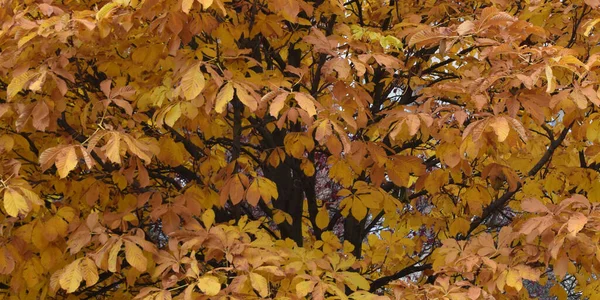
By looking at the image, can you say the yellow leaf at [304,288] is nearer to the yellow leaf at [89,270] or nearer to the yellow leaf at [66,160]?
the yellow leaf at [89,270]

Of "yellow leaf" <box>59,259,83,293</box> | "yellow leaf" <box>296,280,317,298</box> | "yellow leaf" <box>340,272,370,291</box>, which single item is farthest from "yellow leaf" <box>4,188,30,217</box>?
"yellow leaf" <box>340,272,370,291</box>

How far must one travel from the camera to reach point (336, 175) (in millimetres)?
3969

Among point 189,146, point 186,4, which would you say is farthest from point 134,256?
point 189,146

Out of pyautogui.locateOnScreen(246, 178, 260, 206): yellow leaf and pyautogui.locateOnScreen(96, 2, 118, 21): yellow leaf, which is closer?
pyautogui.locateOnScreen(96, 2, 118, 21): yellow leaf

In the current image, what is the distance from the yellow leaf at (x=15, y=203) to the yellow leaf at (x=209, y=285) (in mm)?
742

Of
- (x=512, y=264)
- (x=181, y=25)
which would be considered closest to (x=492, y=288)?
(x=512, y=264)

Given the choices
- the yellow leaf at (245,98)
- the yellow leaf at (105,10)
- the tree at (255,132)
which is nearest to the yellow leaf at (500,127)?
the tree at (255,132)

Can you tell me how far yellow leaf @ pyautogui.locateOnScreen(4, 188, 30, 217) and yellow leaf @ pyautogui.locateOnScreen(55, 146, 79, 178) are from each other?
238 mm

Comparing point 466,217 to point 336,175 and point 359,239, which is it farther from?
point 336,175

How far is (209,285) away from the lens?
2.82 metres

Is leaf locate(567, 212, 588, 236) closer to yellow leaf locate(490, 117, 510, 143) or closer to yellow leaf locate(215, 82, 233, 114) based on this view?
yellow leaf locate(490, 117, 510, 143)

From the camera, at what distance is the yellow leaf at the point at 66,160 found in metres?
2.68

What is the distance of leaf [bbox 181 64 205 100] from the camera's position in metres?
2.96

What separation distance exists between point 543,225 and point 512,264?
391mm
